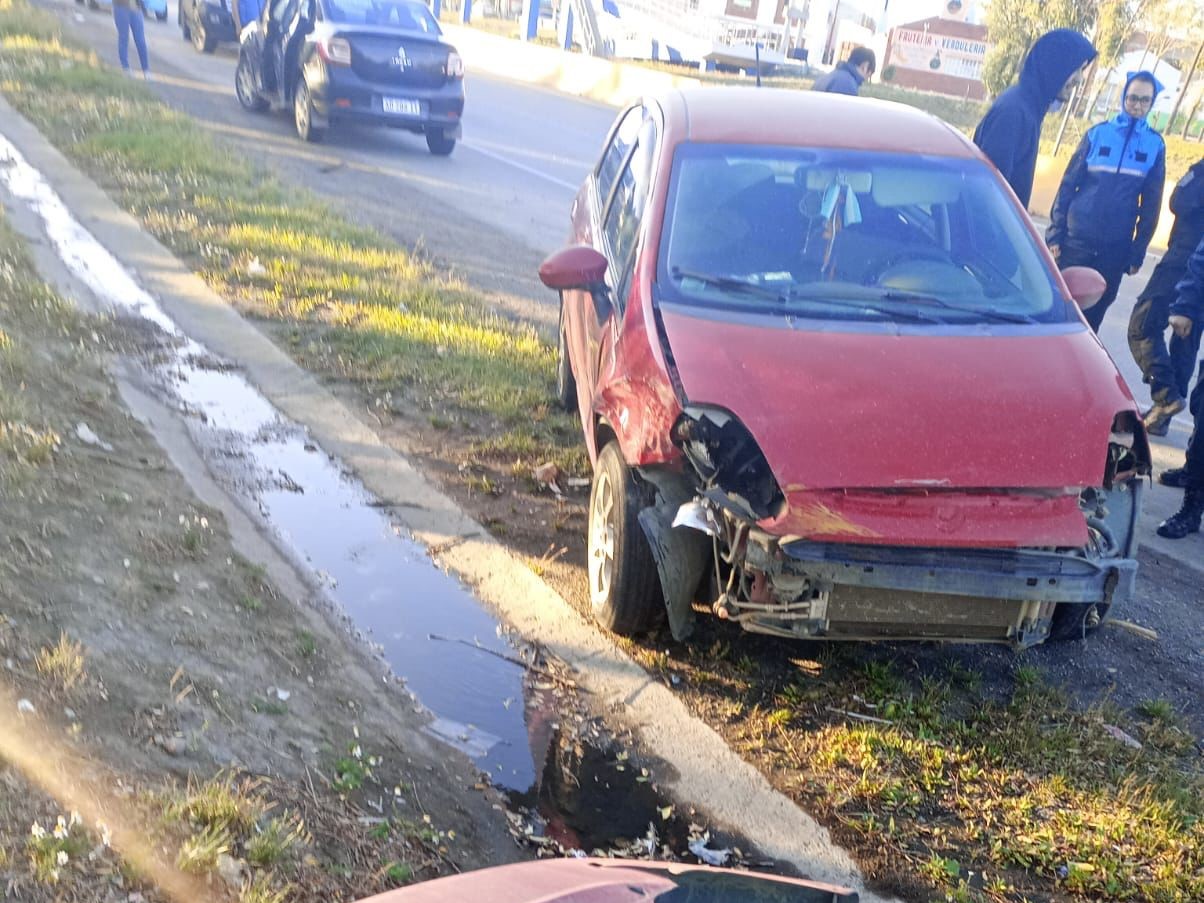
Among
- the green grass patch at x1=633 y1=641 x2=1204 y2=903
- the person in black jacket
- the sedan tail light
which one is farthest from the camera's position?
the sedan tail light

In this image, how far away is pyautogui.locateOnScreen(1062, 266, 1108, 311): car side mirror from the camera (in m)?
4.68

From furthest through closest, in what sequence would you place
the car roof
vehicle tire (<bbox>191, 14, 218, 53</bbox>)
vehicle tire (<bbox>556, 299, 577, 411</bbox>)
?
vehicle tire (<bbox>191, 14, 218, 53</bbox>) < vehicle tire (<bbox>556, 299, 577, 411</bbox>) < the car roof

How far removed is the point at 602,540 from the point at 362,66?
1001 cm

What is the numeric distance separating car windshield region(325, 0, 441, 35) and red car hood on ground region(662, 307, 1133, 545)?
34.1ft

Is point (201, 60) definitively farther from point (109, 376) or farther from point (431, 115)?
point (109, 376)

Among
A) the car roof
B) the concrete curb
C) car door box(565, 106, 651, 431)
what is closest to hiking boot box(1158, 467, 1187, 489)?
the car roof

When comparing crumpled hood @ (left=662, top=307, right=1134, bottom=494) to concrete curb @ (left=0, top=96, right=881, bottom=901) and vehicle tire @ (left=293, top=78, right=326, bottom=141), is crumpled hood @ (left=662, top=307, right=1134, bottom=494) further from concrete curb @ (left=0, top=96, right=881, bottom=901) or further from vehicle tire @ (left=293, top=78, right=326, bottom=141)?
vehicle tire @ (left=293, top=78, right=326, bottom=141)

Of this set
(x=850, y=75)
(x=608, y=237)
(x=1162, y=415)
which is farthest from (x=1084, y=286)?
(x=850, y=75)

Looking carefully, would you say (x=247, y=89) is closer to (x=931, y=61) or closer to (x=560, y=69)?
(x=560, y=69)

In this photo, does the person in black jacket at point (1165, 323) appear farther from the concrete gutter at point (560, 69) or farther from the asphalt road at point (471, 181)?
the concrete gutter at point (560, 69)

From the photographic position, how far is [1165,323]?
23.3ft

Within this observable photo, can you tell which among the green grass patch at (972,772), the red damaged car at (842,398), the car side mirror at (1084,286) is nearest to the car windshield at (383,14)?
the red damaged car at (842,398)

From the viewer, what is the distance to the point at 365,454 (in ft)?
18.5

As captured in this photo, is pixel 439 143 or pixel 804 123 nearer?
pixel 804 123
